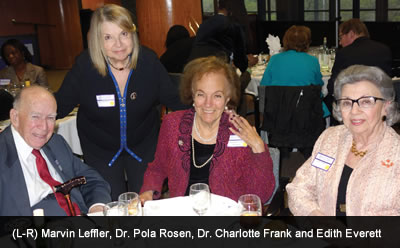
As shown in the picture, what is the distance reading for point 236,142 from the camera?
2.38 meters

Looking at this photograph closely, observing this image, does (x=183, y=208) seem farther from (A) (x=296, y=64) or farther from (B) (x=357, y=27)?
(B) (x=357, y=27)

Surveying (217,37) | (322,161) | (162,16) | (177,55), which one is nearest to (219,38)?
(217,37)

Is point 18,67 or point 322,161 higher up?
point 18,67

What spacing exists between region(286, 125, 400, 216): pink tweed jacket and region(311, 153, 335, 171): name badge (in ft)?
0.06

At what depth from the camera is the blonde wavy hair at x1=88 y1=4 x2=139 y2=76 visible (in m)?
2.54

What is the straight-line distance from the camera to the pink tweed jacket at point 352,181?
1.99 meters

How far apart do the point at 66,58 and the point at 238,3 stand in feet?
32.2

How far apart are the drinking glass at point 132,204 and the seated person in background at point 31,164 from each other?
0.95 feet

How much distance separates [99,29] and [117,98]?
0.43 metres

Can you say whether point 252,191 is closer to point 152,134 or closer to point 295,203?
point 295,203

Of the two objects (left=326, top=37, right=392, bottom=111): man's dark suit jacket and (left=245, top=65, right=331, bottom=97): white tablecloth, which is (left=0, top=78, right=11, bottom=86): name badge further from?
(left=326, top=37, right=392, bottom=111): man's dark suit jacket

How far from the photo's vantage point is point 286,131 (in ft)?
13.7

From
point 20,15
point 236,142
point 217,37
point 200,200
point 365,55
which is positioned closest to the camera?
point 200,200

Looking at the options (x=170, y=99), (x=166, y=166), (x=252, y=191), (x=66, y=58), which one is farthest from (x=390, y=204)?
(x=66, y=58)
